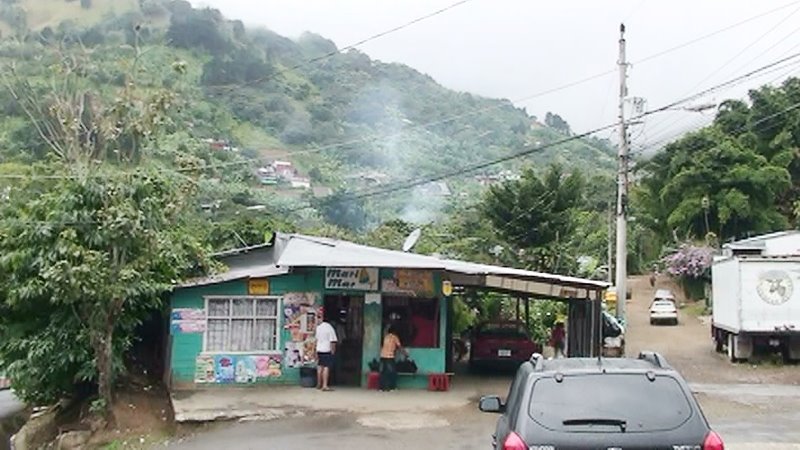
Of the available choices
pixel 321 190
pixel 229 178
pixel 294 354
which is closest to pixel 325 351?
pixel 294 354

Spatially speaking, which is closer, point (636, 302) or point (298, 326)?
point (298, 326)

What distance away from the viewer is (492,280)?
18578mm

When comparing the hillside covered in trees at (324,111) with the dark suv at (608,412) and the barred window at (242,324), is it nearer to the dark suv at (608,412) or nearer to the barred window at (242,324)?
the barred window at (242,324)

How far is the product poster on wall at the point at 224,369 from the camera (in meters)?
19.0

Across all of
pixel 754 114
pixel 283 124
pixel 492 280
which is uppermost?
pixel 283 124

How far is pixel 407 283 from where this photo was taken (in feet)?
64.1

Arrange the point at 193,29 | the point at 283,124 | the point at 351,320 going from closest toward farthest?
the point at 351,320
the point at 283,124
the point at 193,29

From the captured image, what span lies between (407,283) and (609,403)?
12.7m

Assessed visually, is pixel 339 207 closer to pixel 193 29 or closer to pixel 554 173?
pixel 554 173

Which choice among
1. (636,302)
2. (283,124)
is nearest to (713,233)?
(636,302)

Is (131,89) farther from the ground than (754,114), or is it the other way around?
(754,114)

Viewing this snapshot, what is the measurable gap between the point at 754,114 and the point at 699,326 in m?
18.5

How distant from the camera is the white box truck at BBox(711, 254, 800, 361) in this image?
79.1ft

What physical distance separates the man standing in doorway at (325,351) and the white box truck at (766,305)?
A: 1187 cm
